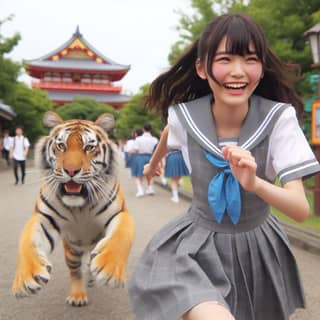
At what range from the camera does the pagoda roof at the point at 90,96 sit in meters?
41.8

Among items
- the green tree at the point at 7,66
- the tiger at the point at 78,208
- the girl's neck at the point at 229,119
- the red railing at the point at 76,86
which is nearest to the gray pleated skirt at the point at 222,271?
the girl's neck at the point at 229,119

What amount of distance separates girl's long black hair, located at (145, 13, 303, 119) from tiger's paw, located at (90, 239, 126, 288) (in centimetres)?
91

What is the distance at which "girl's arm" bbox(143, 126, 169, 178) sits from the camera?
2342 millimetres

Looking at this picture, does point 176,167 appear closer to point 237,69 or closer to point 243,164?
point 237,69

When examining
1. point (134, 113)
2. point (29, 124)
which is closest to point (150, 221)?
point (29, 124)

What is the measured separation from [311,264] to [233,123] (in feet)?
10.1

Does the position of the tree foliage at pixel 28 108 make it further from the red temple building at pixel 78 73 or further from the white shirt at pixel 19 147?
the red temple building at pixel 78 73

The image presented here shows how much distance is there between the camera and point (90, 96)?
43.6 meters

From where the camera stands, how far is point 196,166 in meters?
1.94

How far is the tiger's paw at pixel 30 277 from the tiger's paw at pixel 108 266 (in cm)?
27

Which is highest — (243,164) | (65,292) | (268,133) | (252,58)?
(252,58)

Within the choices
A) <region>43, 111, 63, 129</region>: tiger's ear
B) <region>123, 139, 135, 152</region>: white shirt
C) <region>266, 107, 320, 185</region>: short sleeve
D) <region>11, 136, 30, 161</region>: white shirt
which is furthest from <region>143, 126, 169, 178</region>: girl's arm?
<region>11, 136, 30, 161</region>: white shirt

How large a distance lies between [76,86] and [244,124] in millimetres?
42315

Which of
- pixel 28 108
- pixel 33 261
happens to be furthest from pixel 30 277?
pixel 28 108
